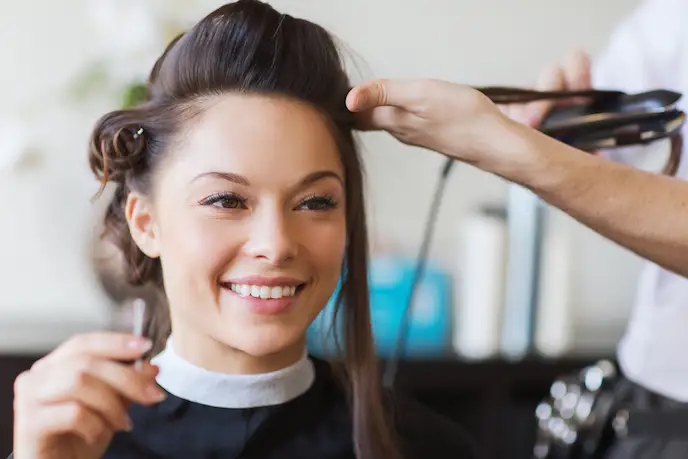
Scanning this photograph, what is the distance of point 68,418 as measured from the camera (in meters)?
0.64

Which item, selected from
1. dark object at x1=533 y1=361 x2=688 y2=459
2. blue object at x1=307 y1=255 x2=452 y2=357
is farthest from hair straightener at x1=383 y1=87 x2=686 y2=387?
blue object at x1=307 y1=255 x2=452 y2=357

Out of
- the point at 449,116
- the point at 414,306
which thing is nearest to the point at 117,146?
the point at 449,116

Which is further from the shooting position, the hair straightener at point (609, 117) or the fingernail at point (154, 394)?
the hair straightener at point (609, 117)

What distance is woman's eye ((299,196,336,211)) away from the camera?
802 mm

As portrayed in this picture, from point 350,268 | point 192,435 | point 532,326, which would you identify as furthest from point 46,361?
Result: point 532,326

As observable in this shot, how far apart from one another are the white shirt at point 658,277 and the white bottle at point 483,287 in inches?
18.0

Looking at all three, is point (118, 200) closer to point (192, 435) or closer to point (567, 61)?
point (192, 435)

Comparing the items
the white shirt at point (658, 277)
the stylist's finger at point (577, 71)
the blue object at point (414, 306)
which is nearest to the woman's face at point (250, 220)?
the stylist's finger at point (577, 71)

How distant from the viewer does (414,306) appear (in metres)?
1.74

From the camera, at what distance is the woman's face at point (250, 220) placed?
77cm

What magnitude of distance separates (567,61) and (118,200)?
0.61 metres

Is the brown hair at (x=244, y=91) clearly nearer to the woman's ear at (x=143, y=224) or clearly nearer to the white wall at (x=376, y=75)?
the woman's ear at (x=143, y=224)

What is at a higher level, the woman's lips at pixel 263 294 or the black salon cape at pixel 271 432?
the woman's lips at pixel 263 294

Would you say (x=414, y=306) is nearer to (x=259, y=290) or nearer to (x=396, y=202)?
(x=396, y=202)
